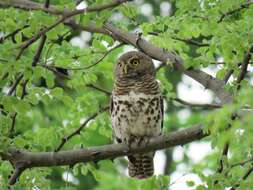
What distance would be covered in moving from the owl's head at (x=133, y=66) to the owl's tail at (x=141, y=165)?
79cm

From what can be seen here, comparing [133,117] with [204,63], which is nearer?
[204,63]

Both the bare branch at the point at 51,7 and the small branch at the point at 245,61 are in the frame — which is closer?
the bare branch at the point at 51,7

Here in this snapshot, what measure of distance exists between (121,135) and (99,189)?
3.38 m

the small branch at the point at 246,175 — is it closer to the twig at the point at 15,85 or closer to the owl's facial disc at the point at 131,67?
the twig at the point at 15,85

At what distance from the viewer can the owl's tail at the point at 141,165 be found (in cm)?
769

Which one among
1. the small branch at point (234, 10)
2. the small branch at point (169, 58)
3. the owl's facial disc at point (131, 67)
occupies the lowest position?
the owl's facial disc at point (131, 67)

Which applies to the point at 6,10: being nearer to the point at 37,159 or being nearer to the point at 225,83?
the point at 37,159

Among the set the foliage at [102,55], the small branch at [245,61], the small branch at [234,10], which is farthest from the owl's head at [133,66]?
the small branch at [245,61]

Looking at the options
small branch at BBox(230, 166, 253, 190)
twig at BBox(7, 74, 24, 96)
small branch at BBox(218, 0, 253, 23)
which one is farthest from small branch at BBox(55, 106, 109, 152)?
small branch at BBox(218, 0, 253, 23)

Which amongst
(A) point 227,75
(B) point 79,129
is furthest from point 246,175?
(B) point 79,129

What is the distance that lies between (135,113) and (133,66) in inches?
27.8

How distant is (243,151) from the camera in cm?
471

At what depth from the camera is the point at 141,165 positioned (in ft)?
25.3

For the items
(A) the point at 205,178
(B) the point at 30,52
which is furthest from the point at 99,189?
(B) the point at 30,52
